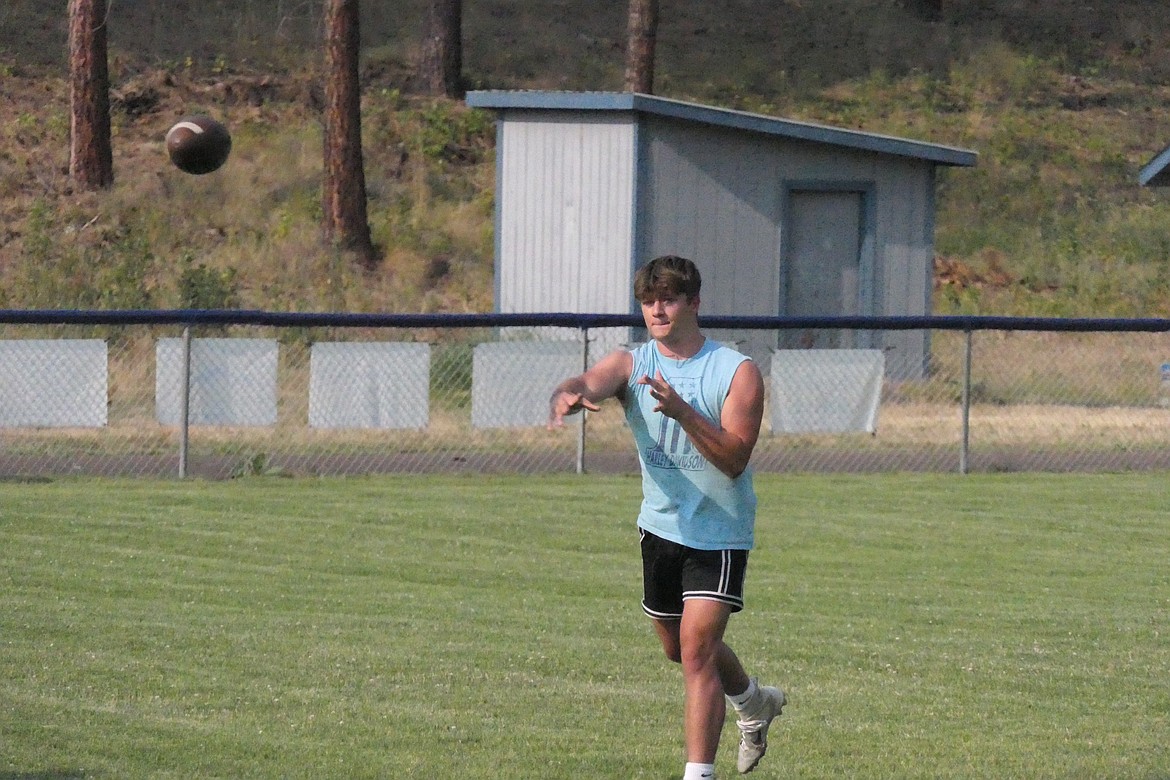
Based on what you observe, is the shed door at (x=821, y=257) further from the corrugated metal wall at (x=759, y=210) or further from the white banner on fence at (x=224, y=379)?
the white banner on fence at (x=224, y=379)

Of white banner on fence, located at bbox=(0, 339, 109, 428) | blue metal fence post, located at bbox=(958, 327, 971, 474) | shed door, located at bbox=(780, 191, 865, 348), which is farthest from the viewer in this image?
shed door, located at bbox=(780, 191, 865, 348)

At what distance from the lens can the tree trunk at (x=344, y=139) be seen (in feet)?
82.7

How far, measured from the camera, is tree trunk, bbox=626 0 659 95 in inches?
1188

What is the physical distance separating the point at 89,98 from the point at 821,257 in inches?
519

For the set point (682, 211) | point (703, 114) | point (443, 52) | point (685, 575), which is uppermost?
point (443, 52)

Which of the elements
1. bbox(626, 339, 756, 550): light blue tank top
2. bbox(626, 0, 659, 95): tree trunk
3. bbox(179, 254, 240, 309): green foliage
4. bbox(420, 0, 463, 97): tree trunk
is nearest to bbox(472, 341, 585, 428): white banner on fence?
bbox(179, 254, 240, 309): green foliage

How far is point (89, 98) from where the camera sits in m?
27.0

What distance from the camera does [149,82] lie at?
3306cm

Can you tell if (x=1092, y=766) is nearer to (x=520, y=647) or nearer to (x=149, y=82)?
(x=520, y=647)

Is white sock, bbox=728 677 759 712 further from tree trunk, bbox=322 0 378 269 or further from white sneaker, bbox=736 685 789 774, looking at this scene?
tree trunk, bbox=322 0 378 269

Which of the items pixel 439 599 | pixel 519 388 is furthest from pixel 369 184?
pixel 439 599

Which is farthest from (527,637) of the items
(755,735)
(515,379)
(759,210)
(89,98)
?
(89,98)

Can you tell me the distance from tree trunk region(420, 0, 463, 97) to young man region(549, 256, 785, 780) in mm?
29627

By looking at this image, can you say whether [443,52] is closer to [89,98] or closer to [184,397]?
[89,98]
